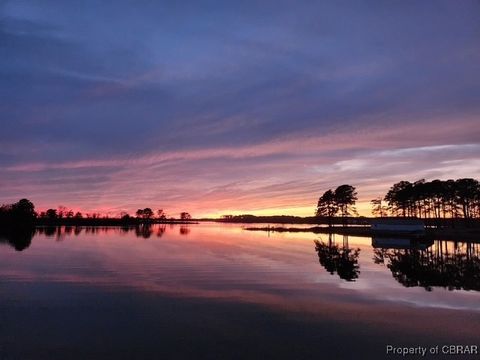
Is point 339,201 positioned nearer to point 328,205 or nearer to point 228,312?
point 328,205

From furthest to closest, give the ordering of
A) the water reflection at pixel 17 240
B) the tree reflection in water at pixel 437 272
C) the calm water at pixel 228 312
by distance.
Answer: the water reflection at pixel 17 240 < the tree reflection in water at pixel 437 272 < the calm water at pixel 228 312

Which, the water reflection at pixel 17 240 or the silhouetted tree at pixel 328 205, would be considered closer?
the water reflection at pixel 17 240

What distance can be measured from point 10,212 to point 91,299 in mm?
160060

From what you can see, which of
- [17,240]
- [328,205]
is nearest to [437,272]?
[17,240]

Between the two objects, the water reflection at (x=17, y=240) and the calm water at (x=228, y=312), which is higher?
the water reflection at (x=17, y=240)

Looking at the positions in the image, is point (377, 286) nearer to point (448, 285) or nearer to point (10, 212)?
point (448, 285)

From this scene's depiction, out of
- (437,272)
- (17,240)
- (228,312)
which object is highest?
(17,240)

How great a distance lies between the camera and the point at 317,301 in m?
25.3

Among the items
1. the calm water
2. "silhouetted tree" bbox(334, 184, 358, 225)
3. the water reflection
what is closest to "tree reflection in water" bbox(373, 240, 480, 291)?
the calm water

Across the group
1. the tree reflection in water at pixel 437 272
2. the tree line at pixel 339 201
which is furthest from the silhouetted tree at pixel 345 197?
the tree reflection in water at pixel 437 272

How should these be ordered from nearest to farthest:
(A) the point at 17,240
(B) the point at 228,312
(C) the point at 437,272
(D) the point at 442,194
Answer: (B) the point at 228,312
(C) the point at 437,272
(A) the point at 17,240
(D) the point at 442,194

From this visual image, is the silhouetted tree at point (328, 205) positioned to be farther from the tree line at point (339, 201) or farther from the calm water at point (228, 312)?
the calm water at point (228, 312)

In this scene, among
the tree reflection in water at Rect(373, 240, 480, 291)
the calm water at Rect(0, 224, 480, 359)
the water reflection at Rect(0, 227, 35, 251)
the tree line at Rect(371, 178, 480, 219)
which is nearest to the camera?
the calm water at Rect(0, 224, 480, 359)

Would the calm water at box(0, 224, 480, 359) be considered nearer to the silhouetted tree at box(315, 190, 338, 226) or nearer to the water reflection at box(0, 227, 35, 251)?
the water reflection at box(0, 227, 35, 251)
